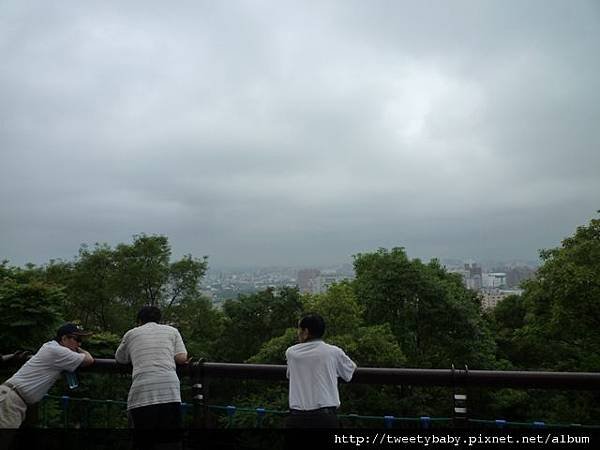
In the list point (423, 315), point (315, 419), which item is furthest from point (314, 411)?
point (423, 315)

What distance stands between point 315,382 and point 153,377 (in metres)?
1.15

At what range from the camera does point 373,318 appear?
25625 mm

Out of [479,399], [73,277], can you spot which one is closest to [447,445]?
[479,399]

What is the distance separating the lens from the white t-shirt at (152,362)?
11.1 ft

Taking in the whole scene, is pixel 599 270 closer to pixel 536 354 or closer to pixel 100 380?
pixel 536 354

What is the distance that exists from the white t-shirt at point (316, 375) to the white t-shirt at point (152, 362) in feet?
2.93

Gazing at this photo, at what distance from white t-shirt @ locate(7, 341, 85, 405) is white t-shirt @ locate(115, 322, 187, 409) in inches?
13.9

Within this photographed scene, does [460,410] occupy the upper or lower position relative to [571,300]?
upper

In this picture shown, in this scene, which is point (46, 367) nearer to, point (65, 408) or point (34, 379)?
point (34, 379)

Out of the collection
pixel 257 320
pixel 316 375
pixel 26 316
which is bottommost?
pixel 257 320

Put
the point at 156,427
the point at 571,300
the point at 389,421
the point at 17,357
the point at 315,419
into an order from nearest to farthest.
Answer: the point at 315,419
the point at 389,421
the point at 156,427
the point at 17,357
the point at 571,300

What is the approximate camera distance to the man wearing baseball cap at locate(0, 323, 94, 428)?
3.44m

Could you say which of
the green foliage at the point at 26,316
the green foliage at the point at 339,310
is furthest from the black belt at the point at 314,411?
the green foliage at the point at 339,310

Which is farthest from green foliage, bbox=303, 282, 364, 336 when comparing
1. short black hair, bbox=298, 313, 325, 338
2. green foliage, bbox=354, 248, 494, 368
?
short black hair, bbox=298, 313, 325, 338
